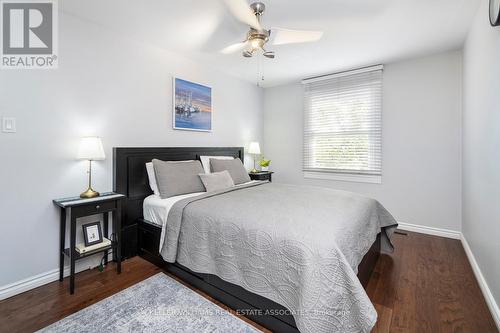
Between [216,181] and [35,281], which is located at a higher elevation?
[216,181]

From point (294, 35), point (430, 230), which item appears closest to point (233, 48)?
point (294, 35)

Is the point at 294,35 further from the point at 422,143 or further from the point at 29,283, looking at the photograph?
the point at 29,283

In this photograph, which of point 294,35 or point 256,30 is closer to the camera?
point 256,30

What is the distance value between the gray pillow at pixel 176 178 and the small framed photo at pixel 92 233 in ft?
2.12

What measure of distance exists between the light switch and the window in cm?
384

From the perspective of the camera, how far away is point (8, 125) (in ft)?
6.20

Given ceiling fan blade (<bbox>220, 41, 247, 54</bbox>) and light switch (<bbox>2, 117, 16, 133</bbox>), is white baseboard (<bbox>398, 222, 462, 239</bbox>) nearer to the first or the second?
ceiling fan blade (<bbox>220, 41, 247, 54</bbox>)

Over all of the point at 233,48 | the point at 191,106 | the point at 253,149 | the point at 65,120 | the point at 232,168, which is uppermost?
the point at 233,48

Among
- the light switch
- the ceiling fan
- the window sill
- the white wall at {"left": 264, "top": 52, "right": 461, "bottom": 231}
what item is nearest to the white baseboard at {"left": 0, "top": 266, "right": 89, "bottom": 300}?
the light switch

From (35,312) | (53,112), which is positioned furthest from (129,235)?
(53,112)

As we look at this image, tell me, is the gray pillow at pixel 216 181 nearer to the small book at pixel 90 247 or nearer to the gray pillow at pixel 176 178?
the gray pillow at pixel 176 178

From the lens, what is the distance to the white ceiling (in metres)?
2.07

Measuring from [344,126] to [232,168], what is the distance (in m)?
2.04

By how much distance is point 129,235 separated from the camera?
8.33 feet
